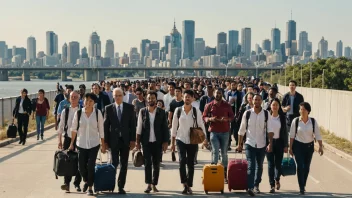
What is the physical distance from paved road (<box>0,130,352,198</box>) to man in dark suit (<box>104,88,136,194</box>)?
629mm

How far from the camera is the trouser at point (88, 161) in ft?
36.0

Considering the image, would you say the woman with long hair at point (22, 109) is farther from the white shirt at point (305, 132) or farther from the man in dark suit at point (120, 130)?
the white shirt at point (305, 132)

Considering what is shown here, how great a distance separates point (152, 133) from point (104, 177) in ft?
3.48

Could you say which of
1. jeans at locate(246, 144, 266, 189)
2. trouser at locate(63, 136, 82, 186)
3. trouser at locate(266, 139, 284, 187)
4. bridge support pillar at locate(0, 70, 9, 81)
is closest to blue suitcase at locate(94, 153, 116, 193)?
trouser at locate(63, 136, 82, 186)

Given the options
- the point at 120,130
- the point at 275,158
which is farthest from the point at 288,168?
the point at 120,130

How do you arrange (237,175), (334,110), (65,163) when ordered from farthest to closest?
1. (334,110)
2. (237,175)
3. (65,163)

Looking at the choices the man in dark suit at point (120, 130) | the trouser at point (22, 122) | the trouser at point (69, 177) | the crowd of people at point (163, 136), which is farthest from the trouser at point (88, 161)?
the trouser at point (22, 122)

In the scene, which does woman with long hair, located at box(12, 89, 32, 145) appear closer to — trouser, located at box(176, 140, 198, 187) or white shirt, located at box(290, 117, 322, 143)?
trouser, located at box(176, 140, 198, 187)

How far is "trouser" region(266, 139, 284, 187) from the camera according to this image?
11.5m

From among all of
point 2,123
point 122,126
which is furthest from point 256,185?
point 2,123

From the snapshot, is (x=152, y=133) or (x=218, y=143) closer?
(x=152, y=133)

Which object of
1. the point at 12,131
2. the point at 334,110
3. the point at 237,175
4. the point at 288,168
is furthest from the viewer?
the point at 334,110

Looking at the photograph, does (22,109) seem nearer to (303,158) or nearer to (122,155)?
(122,155)

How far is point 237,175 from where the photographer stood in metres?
11.4
